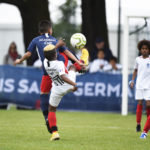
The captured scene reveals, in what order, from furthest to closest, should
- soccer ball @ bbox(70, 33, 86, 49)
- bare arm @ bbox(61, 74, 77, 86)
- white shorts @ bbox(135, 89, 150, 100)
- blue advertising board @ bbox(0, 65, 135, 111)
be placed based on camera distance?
1. blue advertising board @ bbox(0, 65, 135, 111)
2. white shorts @ bbox(135, 89, 150, 100)
3. soccer ball @ bbox(70, 33, 86, 49)
4. bare arm @ bbox(61, 74, 77, 86)

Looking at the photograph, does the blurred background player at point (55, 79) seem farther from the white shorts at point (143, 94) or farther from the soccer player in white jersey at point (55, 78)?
the white shorts at point (143, 94)

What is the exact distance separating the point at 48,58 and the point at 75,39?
5.61 ft

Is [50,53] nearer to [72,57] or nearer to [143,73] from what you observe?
[72,57]

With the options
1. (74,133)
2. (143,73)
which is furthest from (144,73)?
(74,133)

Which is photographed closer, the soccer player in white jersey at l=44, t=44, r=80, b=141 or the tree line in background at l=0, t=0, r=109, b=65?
the soccer player in white jersey at l=44, t=44, r=80, b=141

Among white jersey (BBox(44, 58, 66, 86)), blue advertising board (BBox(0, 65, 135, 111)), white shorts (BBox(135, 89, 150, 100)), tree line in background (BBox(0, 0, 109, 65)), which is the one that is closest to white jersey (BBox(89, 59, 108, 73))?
blue advertising board (BBox(0, 65, 135, 111))

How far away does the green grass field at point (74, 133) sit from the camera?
9.38m

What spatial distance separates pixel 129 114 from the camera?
716 inches

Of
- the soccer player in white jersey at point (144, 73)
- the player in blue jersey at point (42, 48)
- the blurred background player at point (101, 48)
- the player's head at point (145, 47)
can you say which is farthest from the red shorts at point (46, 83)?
the blurred background player at point (101, 48)

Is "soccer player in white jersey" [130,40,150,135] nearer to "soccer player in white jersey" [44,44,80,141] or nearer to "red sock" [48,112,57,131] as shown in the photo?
"soccer player in white jersey" [44,44,80,141]

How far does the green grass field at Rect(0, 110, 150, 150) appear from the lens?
9383 mm

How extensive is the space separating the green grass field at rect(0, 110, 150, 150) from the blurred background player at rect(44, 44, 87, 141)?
403mm

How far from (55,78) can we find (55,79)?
0.03 meters

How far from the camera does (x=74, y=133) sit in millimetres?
11656
